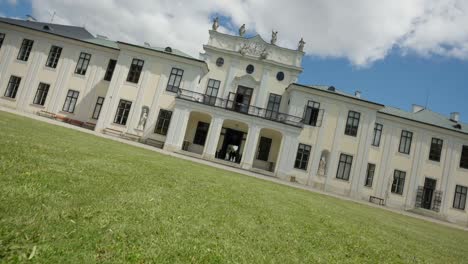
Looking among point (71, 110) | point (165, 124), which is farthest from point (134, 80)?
point (71, 110)

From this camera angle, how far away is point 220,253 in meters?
3.34

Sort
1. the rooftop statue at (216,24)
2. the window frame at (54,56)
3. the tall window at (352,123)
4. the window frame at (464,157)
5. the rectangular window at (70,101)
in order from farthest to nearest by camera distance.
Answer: the rooftop statue at (216,24)
the window frame at (54,56)
the rectangular window at (70,101)
the window frame at (464,157)
the tall window at (352,123)

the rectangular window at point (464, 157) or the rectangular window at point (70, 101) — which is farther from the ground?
the rectangular window at point (464, 157)

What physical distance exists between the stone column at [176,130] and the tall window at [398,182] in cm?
2018

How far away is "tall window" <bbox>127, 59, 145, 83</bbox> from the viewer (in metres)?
25.6

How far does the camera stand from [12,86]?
2683 cm

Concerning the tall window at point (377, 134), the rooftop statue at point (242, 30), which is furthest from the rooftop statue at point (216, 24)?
the tall window at point (377, 134)

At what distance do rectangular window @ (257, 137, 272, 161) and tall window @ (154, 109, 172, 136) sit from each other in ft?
29.4

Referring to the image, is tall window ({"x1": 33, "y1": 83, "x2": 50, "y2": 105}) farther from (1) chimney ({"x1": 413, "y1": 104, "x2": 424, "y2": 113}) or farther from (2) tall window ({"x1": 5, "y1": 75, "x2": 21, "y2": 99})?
(1) chimney ({"x1": 413, "y1": 104, "x2": 424, "y2": 113})

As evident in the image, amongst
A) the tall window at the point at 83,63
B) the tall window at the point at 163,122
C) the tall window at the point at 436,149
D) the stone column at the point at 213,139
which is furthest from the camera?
the tall window at the point at 83,63

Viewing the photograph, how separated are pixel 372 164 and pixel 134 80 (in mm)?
23943

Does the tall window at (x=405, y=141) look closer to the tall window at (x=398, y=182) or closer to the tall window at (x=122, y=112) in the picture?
the tall window at (x=398, y=182)

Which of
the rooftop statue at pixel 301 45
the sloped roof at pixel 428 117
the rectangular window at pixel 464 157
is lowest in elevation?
the rectangular window at pixel 464 157

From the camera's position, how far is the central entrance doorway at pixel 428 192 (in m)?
25.6
